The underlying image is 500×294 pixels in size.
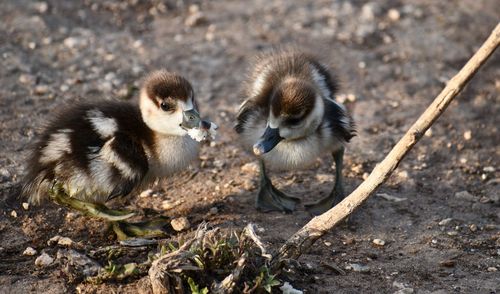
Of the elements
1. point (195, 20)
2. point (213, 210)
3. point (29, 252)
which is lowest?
point (195, 20)

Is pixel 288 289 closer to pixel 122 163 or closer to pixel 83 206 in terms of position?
pixel 122 163

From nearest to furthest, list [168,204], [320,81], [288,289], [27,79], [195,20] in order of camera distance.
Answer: [288,289], [168,204], [320,81], [27,79], [195,20]

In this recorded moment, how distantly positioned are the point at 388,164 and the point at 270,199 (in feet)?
4.05

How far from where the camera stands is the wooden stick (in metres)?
3.55

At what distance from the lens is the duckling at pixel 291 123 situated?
14.9 ft

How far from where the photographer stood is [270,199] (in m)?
4.85

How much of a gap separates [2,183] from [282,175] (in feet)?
6.01

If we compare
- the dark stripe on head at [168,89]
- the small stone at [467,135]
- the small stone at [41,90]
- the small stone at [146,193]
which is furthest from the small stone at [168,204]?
the small stone at [467,135]

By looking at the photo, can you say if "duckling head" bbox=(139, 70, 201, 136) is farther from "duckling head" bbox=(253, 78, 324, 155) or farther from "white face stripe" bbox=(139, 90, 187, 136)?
"duckling head" bbox=(253, 78, 324, 155)

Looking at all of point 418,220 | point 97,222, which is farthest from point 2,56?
point 418,220

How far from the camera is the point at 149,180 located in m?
4.56

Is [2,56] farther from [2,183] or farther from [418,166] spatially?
[418,166]

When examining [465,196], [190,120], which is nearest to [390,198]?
[465,196]

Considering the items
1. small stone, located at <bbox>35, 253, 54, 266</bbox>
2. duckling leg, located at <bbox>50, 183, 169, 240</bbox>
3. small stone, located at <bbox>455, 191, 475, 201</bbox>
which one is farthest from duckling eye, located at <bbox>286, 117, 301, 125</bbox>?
small stone, located at <bbox>35, 253, 54, 266</bbox>
